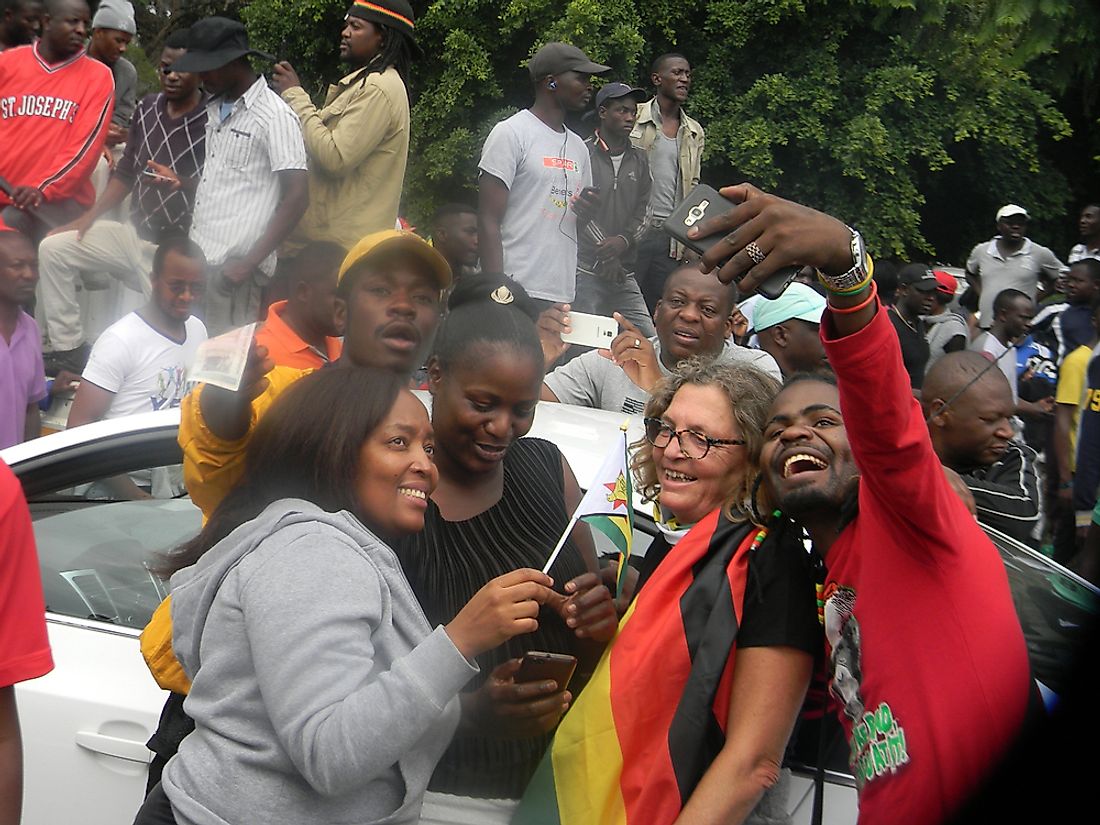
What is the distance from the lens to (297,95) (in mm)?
6297

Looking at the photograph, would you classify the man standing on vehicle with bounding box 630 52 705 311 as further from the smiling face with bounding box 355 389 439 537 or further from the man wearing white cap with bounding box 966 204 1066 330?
the smiling face with bounding box 355 389 439 537

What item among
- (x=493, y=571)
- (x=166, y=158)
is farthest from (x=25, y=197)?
(x=493, y=571)

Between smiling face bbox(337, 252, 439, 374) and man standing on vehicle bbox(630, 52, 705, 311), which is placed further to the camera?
man standing on vehicle bbox(630, 52, 705, 311)

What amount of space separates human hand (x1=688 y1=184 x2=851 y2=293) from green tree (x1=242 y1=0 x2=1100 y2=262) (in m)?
9.39

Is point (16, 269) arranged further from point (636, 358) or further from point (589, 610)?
point (589, 610)

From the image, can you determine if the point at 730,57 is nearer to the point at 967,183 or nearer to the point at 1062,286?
the point at 967,183

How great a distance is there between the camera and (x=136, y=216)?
6.77 meters

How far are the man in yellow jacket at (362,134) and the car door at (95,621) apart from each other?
2.40 metres

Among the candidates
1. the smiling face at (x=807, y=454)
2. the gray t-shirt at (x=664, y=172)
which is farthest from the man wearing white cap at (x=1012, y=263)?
the smiling face at (x=807, y=454)

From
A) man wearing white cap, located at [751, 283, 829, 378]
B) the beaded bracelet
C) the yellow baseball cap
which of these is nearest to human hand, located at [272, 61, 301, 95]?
man wearing white cap, located at [751, 283, 829, 378]

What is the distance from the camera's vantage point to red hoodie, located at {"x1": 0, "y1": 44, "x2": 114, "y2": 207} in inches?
269

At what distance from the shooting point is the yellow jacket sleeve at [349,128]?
5688 millimetres

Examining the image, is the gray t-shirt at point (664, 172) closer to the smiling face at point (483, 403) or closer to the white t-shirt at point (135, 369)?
the white t-shirt at point (135, 369)

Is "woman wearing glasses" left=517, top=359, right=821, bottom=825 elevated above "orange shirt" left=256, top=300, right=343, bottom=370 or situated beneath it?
situated beneath
